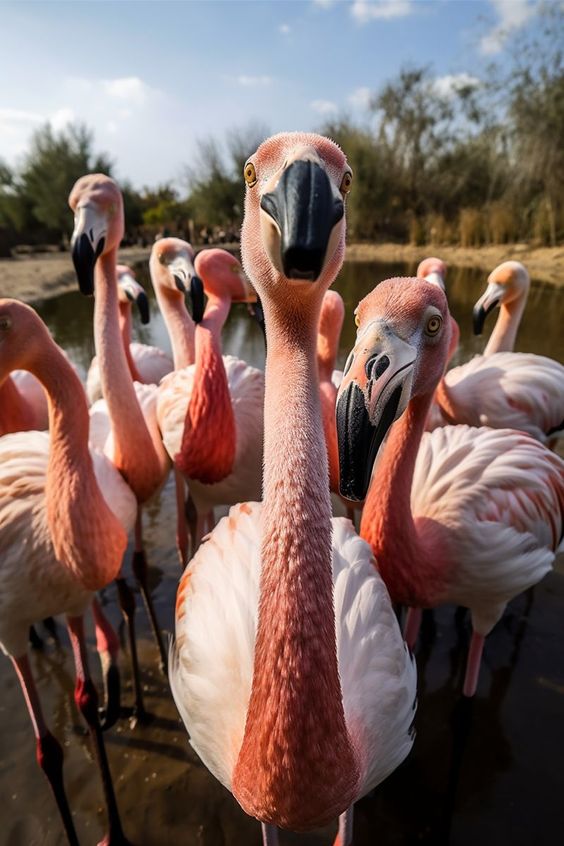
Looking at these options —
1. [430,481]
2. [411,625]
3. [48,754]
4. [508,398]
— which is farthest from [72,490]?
[508,398]

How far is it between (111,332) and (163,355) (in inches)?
105

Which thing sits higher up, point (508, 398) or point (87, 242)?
point (87, 242)

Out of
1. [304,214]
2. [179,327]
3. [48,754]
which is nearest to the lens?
[304,214]

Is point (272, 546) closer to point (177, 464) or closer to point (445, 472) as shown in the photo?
point (445, 472)

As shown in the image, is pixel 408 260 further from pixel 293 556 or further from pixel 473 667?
pixel 293 556

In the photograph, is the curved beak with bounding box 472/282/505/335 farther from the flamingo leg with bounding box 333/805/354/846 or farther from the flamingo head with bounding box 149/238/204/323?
the flamingo leg with bounding box 333/805/354/846

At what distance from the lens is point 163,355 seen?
536cm

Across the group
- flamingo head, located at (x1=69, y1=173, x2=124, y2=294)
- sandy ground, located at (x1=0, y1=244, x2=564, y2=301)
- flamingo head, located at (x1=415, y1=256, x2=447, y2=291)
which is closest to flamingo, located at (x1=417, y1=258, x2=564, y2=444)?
flamingo head, located at (x1=415, y1=256, x2=447, y2=291)

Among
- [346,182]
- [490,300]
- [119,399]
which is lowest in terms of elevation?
[119,399]

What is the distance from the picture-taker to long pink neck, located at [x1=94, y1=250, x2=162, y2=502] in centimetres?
268

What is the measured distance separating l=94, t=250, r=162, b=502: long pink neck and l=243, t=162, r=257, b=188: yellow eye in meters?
1.65

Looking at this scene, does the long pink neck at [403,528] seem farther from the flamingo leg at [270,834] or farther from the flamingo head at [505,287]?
the flamingo head at [505,287]

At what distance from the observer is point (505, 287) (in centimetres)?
475

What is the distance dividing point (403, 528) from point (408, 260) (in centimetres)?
2289
